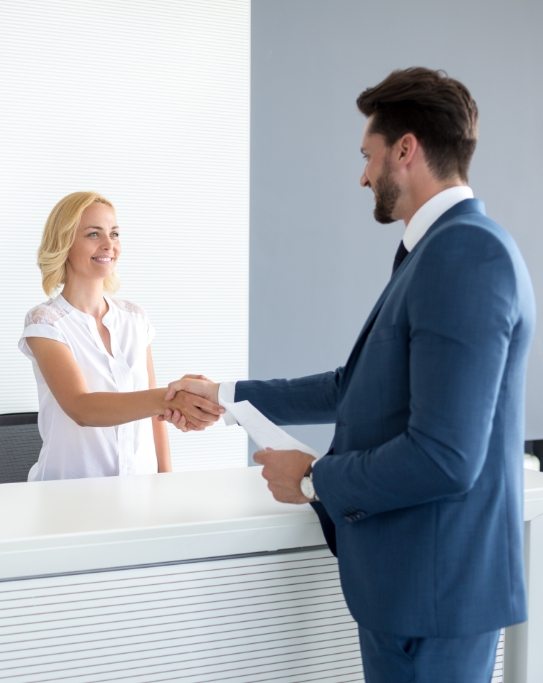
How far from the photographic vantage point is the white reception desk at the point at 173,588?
1.59 m

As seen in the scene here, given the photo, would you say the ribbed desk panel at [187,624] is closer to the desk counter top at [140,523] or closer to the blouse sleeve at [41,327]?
the desk counter top at [140,523]

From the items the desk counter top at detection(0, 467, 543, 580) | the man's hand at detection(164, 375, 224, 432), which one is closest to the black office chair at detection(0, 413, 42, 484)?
the man's hand at detection(164, 375, 224, 432)

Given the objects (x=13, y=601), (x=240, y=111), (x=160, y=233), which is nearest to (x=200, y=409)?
(x=13, y=601)

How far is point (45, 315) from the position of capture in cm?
262

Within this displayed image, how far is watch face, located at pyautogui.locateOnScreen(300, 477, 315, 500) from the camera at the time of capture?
1.62m

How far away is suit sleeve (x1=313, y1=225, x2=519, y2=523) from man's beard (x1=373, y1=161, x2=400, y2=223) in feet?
0.81

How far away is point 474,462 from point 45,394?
1.55 metres

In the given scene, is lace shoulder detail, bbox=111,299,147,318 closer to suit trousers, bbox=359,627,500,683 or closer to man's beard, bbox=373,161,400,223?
man's beard, bbox=373,161,400,223

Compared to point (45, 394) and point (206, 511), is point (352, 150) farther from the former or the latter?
point (206, 511)

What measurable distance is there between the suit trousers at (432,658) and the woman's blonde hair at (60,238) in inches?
64.0

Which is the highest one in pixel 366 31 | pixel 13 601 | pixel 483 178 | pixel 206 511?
pixel 366 31

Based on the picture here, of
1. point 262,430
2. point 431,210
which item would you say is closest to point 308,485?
point 262,430

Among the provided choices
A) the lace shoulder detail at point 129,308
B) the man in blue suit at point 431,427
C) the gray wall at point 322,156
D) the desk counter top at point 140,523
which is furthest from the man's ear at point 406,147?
the gray wall at point 322,156

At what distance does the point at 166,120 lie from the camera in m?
3.78
